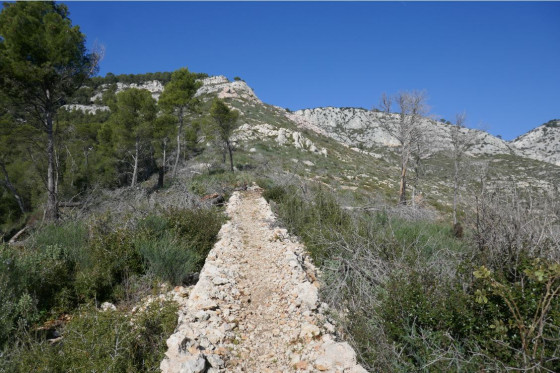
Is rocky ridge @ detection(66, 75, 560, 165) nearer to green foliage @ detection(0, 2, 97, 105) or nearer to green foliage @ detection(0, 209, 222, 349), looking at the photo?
green foliage @ detection(0, 2, 97, 105)

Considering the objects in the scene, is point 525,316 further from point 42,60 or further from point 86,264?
point 42,60

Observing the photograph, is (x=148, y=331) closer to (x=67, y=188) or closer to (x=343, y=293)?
(x=343, y=293)

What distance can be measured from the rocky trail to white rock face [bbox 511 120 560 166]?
84.6m

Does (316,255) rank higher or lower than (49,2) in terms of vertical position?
lower

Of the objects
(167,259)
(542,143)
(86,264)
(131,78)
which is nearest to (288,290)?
(167,259)

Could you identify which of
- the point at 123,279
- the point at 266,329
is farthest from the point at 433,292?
the point at 123,279

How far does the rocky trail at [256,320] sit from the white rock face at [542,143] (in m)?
84.6

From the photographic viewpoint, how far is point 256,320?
3764 millimetres

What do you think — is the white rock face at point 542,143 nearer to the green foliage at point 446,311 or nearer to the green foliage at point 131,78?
the green foliage at point 446,311

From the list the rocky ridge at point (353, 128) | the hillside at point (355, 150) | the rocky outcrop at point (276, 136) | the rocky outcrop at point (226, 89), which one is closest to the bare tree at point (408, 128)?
the hillside at point (355, 150)

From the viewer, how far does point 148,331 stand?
3020mm

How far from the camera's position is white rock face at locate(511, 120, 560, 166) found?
67506 mm

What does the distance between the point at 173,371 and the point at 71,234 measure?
160 inches

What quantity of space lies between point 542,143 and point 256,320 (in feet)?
335
